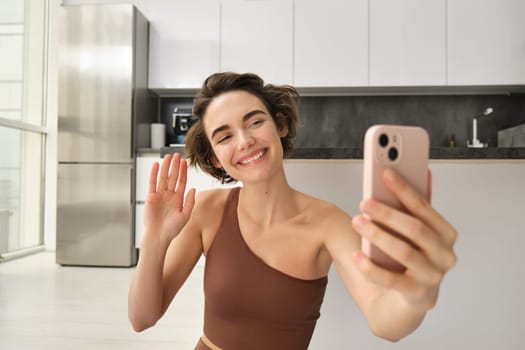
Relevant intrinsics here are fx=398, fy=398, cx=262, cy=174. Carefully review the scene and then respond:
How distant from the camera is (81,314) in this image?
232cm

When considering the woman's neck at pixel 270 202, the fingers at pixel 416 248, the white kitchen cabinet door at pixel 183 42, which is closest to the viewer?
the fingers at pixel 416 248

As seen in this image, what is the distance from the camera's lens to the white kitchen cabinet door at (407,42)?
3.56 meters

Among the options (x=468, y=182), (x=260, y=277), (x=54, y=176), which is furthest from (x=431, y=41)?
(x=54, y=176)

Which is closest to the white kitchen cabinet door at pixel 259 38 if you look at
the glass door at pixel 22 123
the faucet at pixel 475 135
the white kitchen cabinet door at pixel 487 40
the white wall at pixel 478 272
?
the white kitchen cabinet door at pixel 487 40

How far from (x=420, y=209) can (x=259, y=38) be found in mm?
3506

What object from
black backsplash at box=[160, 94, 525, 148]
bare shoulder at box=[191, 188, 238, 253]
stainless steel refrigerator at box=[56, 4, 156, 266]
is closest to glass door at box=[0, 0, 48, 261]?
stainless steel refrigerator at box=[56, 4, 156, 266]

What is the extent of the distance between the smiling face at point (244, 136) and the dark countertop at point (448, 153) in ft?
1.04

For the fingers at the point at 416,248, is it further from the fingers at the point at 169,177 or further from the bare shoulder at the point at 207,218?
the bare shoulder at the point at 207,218

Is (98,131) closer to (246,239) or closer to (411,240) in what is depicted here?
(246,239)

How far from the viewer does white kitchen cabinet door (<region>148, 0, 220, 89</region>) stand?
3789 mm

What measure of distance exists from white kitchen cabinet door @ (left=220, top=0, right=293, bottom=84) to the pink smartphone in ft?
10.8

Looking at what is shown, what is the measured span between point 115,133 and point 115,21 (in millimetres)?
1008

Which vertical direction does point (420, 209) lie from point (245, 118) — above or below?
below

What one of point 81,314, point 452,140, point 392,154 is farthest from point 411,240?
point 452,140
